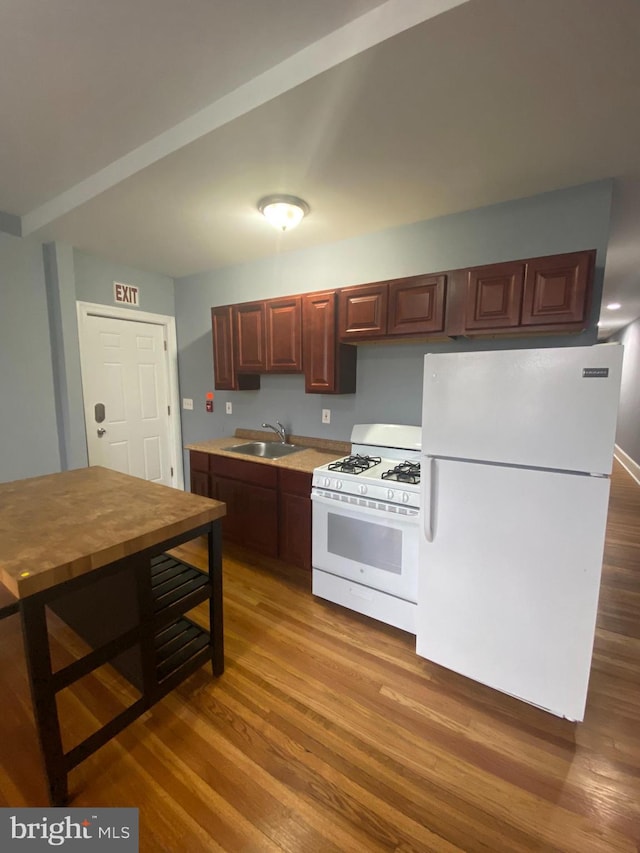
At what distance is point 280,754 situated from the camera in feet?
4.71

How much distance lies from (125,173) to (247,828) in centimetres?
295

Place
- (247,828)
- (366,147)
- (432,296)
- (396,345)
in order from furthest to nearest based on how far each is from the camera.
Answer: (396,345) → (432,296) → (366,147) → (247,828)

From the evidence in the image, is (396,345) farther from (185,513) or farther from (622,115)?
(185,513)

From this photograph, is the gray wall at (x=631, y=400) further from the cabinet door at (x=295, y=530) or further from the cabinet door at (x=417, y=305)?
the cabinet door at (x=295, y=530)

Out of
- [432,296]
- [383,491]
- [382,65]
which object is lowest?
[383,491]

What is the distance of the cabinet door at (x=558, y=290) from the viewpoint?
6.08ft

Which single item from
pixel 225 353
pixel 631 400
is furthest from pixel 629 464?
pixel 225 353

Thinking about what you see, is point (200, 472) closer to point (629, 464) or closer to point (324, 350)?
point (324, 350)

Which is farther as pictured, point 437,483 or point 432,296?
point 432,296

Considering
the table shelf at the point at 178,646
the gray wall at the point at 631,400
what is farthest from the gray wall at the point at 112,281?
the gray wall at the point at 631,400

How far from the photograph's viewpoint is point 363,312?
2.49m

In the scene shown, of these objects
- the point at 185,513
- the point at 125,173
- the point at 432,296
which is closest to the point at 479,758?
the point at 185,513

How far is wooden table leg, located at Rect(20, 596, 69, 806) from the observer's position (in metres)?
1.11

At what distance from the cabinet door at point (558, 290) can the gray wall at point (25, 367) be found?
3.62m
